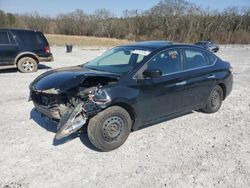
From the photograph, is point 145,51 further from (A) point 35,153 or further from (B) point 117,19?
(B) point 117,19

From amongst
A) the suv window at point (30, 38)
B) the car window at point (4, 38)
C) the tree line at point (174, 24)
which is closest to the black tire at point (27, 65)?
the suv window at point (30, 38)

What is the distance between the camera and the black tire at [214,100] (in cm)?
620

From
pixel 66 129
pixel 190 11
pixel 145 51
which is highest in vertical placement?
pixel 190 11

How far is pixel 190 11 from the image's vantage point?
146 ft

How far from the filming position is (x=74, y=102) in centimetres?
450

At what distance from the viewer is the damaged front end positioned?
13.8ft

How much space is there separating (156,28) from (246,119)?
140 feet

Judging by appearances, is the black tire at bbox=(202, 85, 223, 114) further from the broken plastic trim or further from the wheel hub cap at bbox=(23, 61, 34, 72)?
the wheel hub cap at bbox=(23, 61, 34, 72)

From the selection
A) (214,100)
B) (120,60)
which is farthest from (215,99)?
(120,60)

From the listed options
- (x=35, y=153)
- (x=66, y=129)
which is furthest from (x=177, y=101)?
(x=35, y=153)

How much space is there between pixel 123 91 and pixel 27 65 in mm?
8569

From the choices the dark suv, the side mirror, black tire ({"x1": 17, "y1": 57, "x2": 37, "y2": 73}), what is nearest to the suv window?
the dark suv

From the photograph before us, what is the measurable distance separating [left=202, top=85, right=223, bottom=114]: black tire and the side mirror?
1947 millimetres

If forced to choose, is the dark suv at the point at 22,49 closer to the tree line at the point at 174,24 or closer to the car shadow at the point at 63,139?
the car shadow at the point at 63,139
